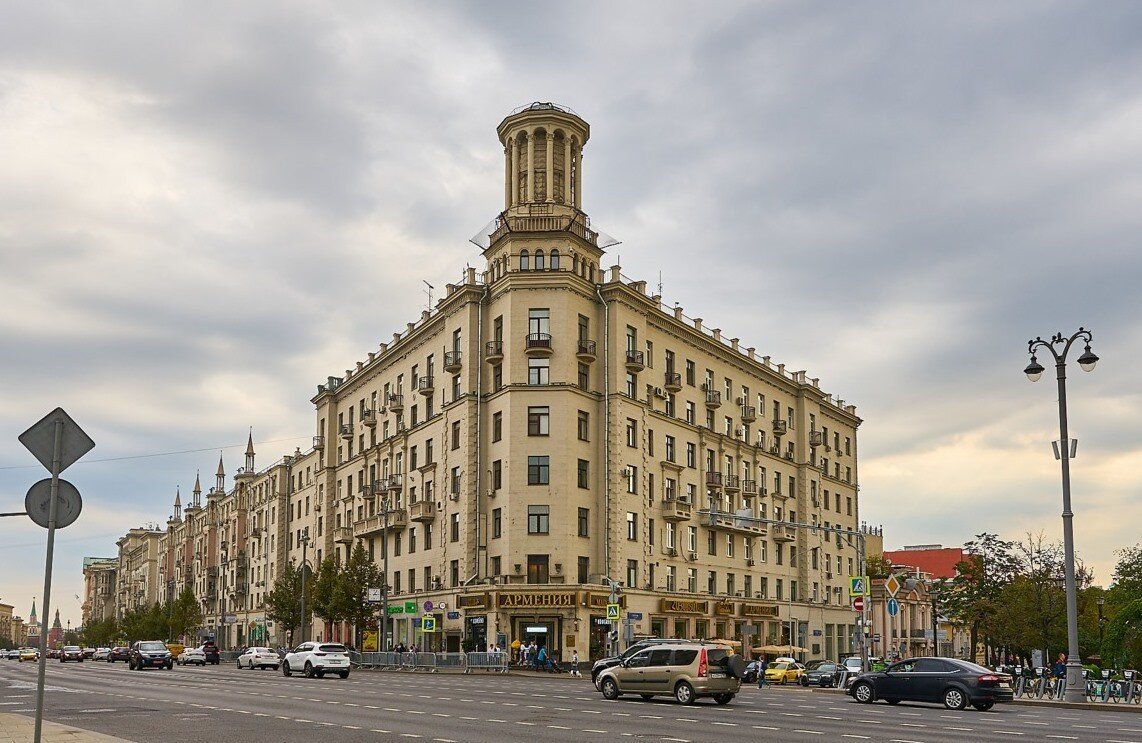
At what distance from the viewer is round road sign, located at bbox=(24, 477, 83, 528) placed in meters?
11.8

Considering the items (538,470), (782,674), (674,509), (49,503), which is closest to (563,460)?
(538,470)

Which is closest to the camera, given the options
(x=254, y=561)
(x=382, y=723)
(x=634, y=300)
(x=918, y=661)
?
(x=382, y=723)

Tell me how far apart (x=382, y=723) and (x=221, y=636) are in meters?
113

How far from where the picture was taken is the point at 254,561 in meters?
118

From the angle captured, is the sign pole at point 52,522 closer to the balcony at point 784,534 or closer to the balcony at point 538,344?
the balcony at point 538,344

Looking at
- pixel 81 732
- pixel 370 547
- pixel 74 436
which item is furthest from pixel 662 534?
pixel 74 436

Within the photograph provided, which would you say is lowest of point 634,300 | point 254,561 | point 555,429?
point 254,561

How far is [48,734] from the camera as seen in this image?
60.1 ft

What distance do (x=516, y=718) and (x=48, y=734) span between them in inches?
372

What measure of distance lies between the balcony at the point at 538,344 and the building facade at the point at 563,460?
12cm

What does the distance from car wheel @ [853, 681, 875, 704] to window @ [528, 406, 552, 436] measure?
32.9m

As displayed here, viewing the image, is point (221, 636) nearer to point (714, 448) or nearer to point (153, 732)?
point (714, 448)

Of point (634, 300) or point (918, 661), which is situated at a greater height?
point (634, 300)

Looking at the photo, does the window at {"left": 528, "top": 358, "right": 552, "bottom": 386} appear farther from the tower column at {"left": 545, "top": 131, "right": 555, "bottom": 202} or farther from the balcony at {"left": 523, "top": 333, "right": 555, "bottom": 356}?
the tower column at {"left": 545, "top": 131, "right": 555, "bottom": 202}
